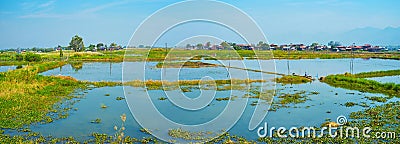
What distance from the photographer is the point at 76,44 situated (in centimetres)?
6506

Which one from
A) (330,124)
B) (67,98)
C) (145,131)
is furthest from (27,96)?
(330,124)

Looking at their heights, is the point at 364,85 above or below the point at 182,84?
below

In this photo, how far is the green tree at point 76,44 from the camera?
6406 centimetres

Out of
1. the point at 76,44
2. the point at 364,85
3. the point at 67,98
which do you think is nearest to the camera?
the point at 67,98

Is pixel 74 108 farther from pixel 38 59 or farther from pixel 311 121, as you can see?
pixel 38 59

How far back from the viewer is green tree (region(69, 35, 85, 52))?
210 ft

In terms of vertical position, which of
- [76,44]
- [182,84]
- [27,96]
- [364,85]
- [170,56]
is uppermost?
[76,44]

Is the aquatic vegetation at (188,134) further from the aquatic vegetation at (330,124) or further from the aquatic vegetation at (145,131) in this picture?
the aquatic vegetation at (330,124)

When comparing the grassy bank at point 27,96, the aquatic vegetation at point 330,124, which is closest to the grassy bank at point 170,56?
the aquatic vegetation at point 330,124

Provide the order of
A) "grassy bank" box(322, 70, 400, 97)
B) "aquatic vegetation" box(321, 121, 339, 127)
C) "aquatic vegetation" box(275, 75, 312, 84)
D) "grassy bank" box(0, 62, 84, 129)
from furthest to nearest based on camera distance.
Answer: "aquatic vegetation" box(275, 75, 312, 84) < "grassy bank" box(322, 70, 400, 97) < "grassy bank" box(0, 62, 84, 129) < "aquatic vegetation" box(321, 121, 339, 127)

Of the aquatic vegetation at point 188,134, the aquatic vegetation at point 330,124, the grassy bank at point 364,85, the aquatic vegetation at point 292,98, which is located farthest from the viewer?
the grassy bank at point 364,85

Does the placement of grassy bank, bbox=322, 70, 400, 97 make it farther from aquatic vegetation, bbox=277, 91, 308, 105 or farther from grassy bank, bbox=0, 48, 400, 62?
grassy bank, bbox=0, 48, 400, 62

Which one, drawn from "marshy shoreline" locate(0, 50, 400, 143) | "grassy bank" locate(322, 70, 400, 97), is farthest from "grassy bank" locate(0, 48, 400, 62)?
"grassy bank" locate(322, 70, 400, 97)

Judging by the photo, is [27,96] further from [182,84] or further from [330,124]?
[330,124]
